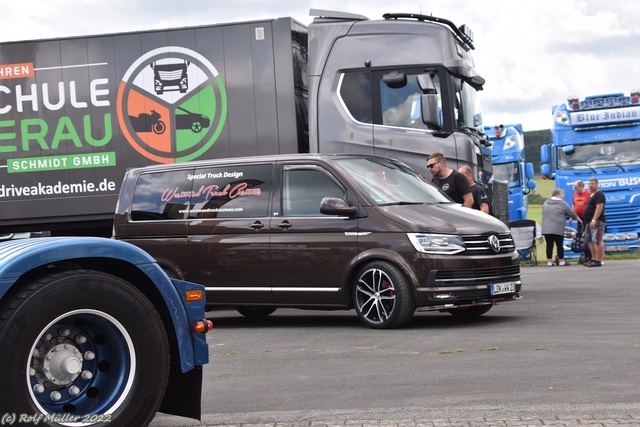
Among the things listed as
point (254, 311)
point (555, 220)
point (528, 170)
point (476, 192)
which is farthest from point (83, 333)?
point (528, 170)

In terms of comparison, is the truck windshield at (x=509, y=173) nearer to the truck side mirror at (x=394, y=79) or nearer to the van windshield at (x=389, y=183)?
the truck side mirror at (x=394, y=79)

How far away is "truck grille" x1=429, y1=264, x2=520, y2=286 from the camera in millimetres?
10414

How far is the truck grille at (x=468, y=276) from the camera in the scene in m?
10.4

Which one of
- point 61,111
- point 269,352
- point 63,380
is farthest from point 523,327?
point 61,111

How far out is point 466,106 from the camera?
48.0 feet

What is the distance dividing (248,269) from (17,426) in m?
7.02

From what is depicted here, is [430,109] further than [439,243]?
Yes

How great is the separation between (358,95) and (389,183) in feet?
9.96

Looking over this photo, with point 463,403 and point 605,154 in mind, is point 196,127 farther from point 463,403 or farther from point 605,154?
point 605,154

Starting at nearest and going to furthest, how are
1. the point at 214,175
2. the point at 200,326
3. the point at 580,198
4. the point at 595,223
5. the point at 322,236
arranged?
1. the point at 200,326
2. the point at 322,236
3. the point at 214,175
4. the point at 595,223
5. the point at 580,198

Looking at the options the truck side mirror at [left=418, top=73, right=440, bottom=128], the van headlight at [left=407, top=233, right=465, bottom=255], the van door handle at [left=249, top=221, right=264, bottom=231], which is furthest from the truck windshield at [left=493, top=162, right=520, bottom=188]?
the van headlight at [left=407, top=233, right=465, bottom=255]

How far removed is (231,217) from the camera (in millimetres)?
11492

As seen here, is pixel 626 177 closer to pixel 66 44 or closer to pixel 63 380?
pixel 66 44

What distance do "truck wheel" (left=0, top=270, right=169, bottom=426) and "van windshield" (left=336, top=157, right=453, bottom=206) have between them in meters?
6.31
